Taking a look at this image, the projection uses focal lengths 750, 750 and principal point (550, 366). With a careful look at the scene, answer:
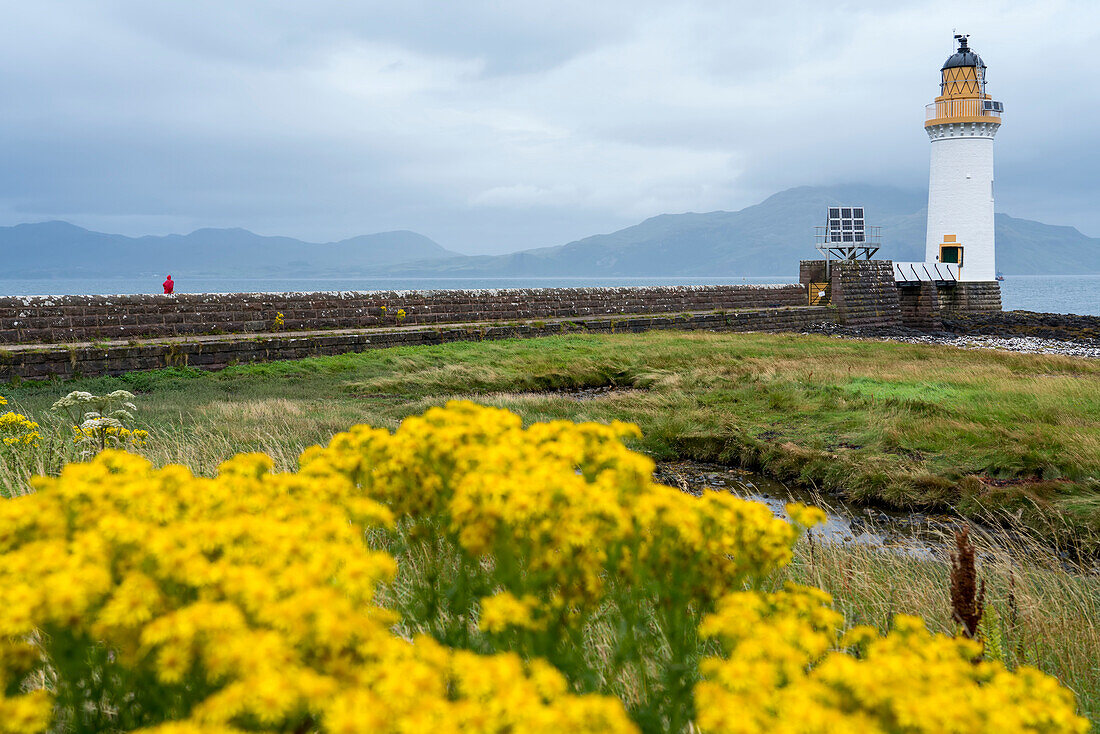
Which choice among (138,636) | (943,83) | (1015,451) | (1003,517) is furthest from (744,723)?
(943,83)

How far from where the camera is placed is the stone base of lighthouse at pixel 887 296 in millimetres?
34938

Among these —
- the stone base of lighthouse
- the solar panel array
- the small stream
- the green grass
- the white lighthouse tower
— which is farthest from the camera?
the white lighthouse tower

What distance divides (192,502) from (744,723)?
5.02ft

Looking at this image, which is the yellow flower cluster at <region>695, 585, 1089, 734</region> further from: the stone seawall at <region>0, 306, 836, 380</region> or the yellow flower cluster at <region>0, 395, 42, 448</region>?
the stone seawall at <region>0, 306, 836, 380</region>

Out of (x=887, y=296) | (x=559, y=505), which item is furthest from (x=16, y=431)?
(x=887, y=296)

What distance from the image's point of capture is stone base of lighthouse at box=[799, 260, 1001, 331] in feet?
115

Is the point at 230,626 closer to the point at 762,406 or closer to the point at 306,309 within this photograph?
the point at 762,406

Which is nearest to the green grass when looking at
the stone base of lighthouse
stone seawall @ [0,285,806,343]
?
stone seawall @ [0,285,806,343]

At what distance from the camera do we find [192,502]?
204 cm

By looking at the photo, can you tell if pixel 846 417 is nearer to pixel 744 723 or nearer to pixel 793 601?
pixel 793 601

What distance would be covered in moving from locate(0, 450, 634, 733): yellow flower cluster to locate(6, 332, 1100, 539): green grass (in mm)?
5296

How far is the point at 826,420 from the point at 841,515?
137 inches

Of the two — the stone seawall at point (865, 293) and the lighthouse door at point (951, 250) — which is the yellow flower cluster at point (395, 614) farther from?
the lighthouse door at point (951, 250)

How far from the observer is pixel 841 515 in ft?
27.9
